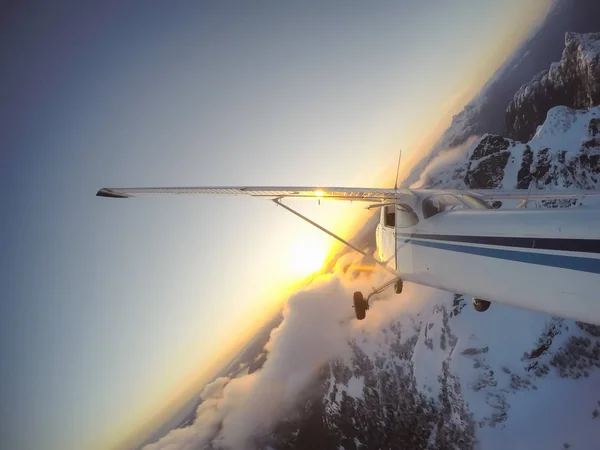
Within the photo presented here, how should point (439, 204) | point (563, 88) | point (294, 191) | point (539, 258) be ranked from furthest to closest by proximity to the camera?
point (563, 88) < point (294, 191) < point (439, 204) < point (539, 258)

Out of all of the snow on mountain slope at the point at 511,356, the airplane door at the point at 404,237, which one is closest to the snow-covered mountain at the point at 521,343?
the snow on mountain slope at the point at 511,356

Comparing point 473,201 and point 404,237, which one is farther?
point 404,237

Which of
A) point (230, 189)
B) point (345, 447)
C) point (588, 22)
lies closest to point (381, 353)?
point (345, 447)

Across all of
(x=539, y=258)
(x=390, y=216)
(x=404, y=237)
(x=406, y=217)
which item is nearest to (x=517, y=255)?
(x=539, y=258)

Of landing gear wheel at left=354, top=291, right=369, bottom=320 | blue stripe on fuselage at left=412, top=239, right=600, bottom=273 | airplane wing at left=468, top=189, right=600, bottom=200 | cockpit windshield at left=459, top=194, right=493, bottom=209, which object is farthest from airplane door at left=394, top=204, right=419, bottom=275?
landing gear wheel at left=354, top=291, right=369, bottom=320

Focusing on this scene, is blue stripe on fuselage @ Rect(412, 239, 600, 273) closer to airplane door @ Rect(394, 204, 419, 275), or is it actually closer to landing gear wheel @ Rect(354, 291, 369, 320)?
airplane door @ Rect(394, 204, 419, 275)

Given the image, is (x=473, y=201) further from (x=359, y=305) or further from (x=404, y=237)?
(x=359, y=305)

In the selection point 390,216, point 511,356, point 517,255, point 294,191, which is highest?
point 294,191
